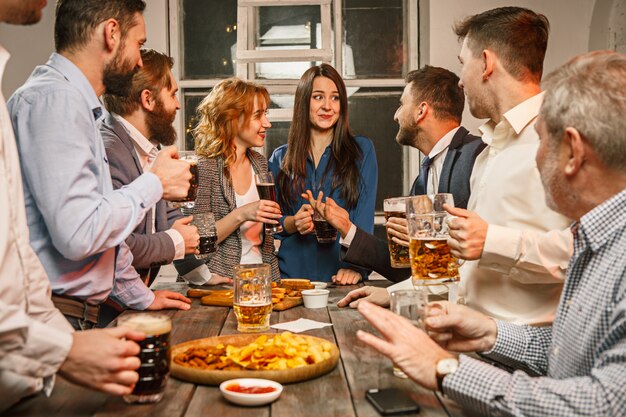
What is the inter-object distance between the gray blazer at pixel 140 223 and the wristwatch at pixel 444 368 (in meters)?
1.44

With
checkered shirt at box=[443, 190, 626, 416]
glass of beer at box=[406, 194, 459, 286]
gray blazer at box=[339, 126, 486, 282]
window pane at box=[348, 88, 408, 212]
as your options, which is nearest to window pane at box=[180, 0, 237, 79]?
window pane at box=[348, 88, 408, 212]

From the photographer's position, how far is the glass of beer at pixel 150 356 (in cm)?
139

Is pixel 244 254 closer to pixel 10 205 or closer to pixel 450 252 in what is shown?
pixel 450 252

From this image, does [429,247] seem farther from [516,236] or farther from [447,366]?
[447,366]

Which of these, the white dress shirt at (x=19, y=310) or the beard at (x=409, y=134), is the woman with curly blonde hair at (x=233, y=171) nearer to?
the beard at (x=409, y=134)

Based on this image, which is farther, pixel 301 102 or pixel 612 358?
pixel 301 102

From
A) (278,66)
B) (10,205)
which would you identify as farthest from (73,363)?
(278,66)

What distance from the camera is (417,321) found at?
1.55 m

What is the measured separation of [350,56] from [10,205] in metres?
4.20

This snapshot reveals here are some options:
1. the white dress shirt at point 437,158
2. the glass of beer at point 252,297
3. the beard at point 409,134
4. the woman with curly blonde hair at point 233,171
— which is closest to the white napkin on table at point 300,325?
the glass of beer at point 252,297

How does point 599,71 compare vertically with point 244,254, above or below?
above

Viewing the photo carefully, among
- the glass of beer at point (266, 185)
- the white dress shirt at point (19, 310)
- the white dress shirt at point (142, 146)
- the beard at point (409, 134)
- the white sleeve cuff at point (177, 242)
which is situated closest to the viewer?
the white dress shirt at point (19, 310)

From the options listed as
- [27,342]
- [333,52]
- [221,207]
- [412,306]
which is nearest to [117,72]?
[27,342]

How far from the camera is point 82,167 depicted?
177cm
